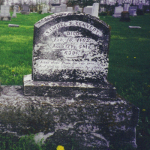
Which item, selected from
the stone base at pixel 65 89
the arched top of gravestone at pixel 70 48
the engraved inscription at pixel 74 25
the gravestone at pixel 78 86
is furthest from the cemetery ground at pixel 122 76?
the engraved inscription at pixel 74 25

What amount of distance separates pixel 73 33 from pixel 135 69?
297 centimetres

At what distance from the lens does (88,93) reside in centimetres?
242

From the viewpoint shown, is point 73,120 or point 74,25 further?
point 74,25

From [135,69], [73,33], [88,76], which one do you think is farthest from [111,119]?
[135,69]

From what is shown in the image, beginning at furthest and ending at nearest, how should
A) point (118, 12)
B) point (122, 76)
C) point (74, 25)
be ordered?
1. point (118, 12)
2. point (122, 76)
3. point (74, 25)

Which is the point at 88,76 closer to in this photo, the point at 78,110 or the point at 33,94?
the point at 78,110

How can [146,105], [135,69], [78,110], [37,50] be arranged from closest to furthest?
[78,110] < [37,50] < [146,105] < [135,69]

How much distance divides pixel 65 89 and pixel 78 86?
157 millimetres

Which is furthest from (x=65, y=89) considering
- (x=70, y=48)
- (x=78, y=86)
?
(x=70, y=48)

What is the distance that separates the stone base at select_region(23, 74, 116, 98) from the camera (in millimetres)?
2381

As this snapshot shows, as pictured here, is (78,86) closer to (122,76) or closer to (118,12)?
(122,76)

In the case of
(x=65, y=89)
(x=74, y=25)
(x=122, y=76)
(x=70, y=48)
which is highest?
(x=74, y=25)

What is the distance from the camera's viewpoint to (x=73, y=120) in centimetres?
226

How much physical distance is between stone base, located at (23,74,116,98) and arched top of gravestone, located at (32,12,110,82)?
0.37ft
